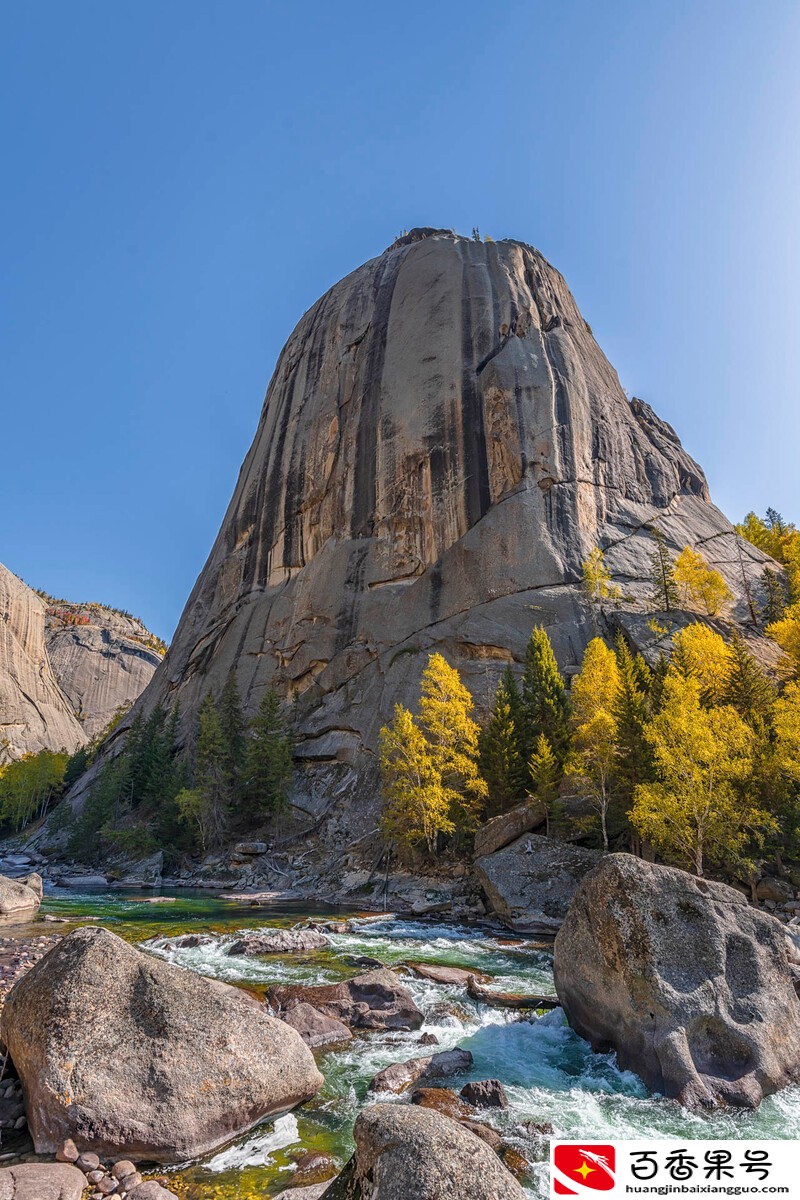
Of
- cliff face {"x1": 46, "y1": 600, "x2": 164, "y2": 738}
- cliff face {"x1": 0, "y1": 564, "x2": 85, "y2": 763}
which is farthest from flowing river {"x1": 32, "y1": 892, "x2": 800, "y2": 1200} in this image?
cliff face {"x1": 46, "y1": 600, "x2": 164, "y2": 738}

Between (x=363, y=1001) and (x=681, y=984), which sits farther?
(x=363, y=1001)

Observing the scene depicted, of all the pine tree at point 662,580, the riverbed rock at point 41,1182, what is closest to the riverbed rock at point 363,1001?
the riverbed rock at point 41,1182

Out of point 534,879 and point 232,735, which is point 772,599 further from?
point 232,735

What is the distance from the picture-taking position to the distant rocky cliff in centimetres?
9750

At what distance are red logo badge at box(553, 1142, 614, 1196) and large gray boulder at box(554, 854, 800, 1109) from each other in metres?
3.34

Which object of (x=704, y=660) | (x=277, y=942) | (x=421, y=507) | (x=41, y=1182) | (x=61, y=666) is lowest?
(x=277, y=942)

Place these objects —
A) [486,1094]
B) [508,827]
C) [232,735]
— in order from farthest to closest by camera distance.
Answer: [232,735] < [508,827] < [486,1094]

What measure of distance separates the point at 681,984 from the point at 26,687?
11076 centimetres

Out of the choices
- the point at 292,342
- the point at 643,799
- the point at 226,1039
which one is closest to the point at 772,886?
the point at 643,799

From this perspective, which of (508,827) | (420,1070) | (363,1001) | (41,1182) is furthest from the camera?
(508,827)

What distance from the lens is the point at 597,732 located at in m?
29.0

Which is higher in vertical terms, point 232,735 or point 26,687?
point 26,687

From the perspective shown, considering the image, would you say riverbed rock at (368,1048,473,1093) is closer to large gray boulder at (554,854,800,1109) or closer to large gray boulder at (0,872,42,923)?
→ large gray boulder at (554,854,800,1109)

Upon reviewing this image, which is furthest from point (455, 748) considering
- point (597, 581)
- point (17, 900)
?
point (17, 900)
